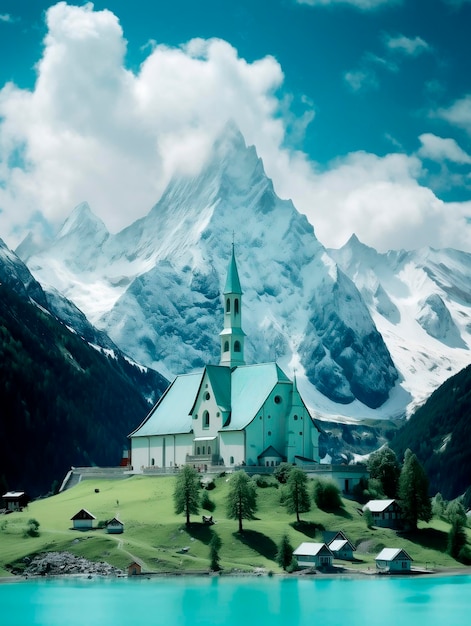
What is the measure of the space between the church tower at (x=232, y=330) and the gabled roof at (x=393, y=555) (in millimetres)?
60756

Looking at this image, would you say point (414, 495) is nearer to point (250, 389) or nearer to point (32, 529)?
point (250, 389)

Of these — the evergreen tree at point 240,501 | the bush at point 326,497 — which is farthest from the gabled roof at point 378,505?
the evergreen tree at point 240,501

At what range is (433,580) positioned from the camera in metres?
126

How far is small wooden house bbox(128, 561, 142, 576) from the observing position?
126 meters

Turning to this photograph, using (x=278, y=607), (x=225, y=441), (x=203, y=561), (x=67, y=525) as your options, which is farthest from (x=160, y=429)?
(x=278, y=607)

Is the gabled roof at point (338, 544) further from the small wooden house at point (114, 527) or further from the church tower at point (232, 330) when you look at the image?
the church tower at point (232, 330)

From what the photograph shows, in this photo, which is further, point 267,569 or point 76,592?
point 267,569

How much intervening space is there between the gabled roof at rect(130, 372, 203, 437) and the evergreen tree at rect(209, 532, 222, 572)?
46.5m

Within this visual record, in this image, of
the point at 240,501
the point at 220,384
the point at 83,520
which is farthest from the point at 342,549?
the point at 220,384

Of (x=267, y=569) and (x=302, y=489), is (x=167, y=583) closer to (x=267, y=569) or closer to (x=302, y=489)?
(x=267, y=569)

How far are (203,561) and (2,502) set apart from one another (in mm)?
54707

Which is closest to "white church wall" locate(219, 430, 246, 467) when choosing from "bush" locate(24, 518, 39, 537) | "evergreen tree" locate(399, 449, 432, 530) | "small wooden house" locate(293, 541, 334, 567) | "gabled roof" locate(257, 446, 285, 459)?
"gabled roof" locate(257, 446, 285, 459)

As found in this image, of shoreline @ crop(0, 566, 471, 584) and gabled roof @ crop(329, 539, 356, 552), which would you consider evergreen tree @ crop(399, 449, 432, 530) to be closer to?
gabled roof @ crop(329, 539, 356, 552)

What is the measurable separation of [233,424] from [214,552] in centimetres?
4516
